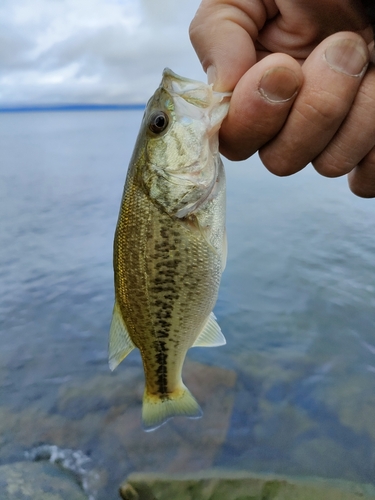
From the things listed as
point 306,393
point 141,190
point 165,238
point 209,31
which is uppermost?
point 209,31

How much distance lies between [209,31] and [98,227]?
30.1 ft

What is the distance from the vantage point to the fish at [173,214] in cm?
202

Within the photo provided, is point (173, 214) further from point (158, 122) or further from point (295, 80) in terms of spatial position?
point (295, 80)

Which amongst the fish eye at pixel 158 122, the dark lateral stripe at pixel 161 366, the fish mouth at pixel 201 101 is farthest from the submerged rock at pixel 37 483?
the fish mouth at pixel 201 101

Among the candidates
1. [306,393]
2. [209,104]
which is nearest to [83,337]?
[306,393]

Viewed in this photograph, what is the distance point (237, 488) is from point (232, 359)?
7.10ft

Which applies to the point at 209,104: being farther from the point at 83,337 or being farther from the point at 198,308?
the point at 83,337

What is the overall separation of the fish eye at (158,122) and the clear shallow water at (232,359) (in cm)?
330

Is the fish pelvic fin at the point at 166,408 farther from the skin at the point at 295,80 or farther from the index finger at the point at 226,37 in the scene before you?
the index finger at the point at 226,37

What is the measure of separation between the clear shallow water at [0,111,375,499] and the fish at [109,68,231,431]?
8.54 feet

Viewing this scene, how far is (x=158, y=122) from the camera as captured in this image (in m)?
2.07

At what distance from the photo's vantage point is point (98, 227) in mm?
10984

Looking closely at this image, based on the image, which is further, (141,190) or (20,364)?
(20,364)

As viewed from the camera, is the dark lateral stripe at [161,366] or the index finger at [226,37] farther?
the dark lateral stripe at [161,366]
